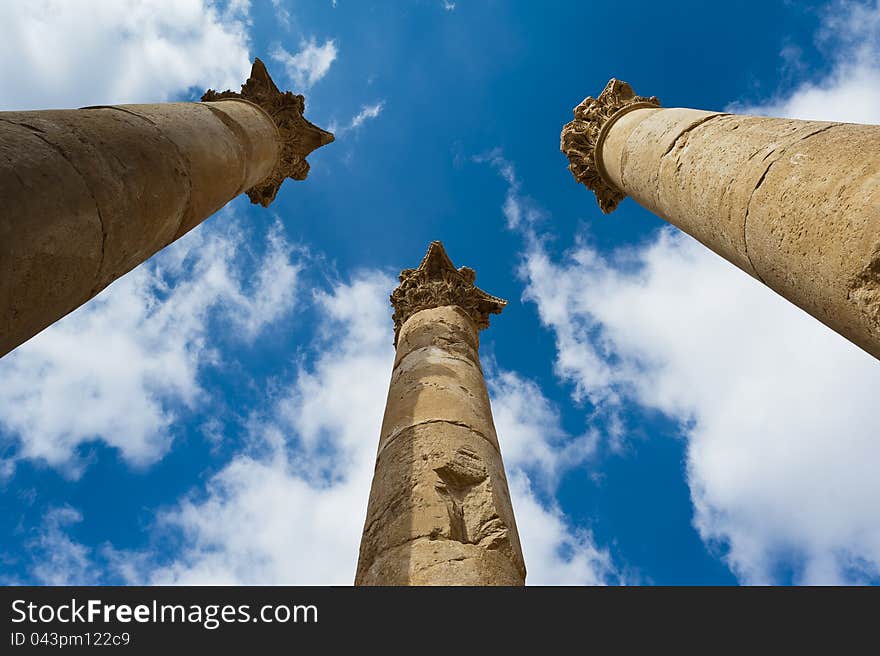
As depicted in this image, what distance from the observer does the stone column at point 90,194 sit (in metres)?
3.69

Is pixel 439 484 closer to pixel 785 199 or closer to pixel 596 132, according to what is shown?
pixel 785 199

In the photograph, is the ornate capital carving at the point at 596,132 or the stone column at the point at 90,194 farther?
the ornate capital carving at the point at 596,132

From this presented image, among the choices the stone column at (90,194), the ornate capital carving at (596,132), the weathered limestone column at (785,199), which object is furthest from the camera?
the ornate capital carving at (596,132)

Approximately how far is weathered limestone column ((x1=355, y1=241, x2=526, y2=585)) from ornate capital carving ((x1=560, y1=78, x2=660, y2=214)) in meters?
3.75

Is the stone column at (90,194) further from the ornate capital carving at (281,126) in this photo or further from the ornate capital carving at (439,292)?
the ornate capital carving at (439,292)

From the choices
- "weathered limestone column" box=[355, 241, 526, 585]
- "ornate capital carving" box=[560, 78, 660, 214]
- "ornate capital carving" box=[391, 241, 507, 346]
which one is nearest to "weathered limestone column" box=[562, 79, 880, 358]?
"ornate capital carving" box=[560, 78, 660, 214]

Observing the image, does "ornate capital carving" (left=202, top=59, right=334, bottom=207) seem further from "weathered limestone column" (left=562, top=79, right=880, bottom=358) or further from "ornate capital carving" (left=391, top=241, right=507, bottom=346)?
"weathered limestone column" (left=562, top=79, right=880, bottom=358)

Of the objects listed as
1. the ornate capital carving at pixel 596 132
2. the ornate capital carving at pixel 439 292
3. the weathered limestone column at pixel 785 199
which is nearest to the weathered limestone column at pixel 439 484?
the ornate capital carving at pixel 439 292

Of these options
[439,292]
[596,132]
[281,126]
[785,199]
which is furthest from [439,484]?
[281,126]

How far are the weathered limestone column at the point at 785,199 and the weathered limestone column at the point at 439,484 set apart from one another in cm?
349

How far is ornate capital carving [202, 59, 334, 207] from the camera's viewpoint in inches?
440
